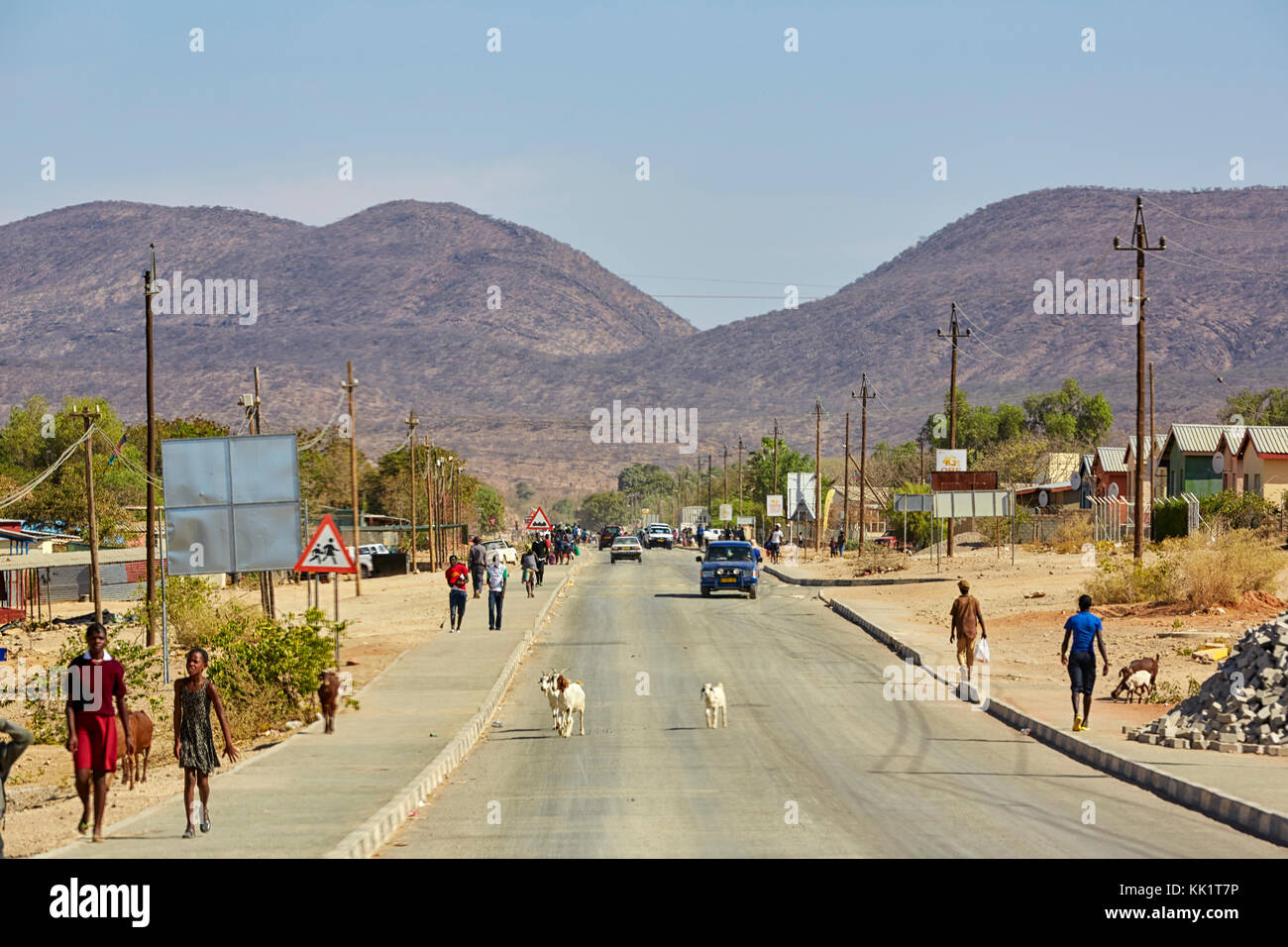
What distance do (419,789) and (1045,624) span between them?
79.0 ft

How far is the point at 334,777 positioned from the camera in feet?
49.1

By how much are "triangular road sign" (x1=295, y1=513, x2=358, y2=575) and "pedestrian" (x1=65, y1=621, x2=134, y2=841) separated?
886cm

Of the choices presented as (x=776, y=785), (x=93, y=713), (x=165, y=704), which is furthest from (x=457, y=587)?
(x=93, y=713)

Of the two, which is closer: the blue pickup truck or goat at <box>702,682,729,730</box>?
goat at <box>702,682,729,730</box>

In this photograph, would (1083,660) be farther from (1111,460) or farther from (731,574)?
(1111,460)

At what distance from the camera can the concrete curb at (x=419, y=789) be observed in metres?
11.4

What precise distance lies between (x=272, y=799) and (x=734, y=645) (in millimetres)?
18564

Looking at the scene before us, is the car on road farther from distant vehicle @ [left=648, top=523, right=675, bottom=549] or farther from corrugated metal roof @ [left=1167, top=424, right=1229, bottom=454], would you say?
corrugated metal roof @ [left=1167, top=424, right=1229, bottom=454]

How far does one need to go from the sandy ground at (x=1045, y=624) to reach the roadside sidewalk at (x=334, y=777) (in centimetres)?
829

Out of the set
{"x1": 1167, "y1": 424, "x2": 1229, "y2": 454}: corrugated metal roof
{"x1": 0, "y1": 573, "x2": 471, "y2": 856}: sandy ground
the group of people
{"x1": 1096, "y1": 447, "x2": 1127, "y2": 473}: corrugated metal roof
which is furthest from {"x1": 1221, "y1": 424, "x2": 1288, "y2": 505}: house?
the group of people

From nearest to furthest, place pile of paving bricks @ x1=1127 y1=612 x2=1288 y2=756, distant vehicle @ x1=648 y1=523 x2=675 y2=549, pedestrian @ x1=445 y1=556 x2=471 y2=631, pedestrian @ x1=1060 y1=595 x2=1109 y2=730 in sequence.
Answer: pile of paving bricks @ x1=1127 y1=612 x2=1288 y2=756 → pedestrian @ x1=1060 y1=595 x2=1109 y2=730 → pedestrian @ x1=445 y1=556 x2=471 y2=631 → distant vehicle @ x1=648 y1=523 x2=675 y2=549

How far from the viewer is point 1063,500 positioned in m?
93.2

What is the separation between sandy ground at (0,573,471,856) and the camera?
1441 centimetres

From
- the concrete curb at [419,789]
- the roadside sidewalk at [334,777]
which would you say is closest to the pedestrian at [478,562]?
the roadside sidewalk at [334,777]
